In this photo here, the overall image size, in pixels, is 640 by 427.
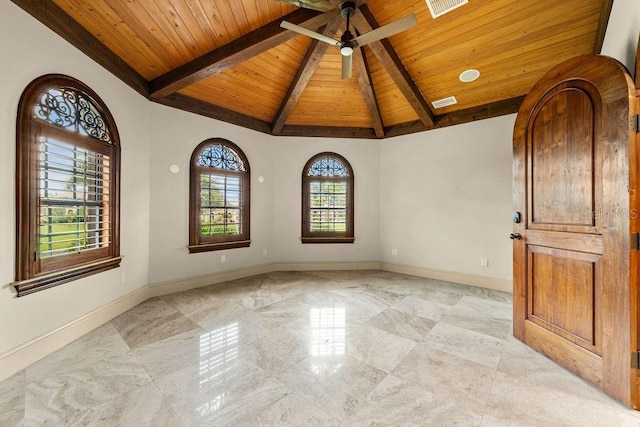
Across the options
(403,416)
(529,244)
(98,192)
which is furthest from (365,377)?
(98,192)

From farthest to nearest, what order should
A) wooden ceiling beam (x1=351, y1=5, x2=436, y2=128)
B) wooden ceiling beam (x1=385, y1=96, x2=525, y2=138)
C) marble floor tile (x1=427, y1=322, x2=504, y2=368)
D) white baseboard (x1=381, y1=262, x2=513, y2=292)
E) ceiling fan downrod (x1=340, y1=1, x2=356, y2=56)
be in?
white baseboard (x1=381, y1=262, x2=513, y2=292)
wooden ceiling beam (x1=385, y1=96, x2=525, y2=138)
wooden ceiling beam (x1=351, y1=5, x2=436, y2=128)
ceiling fan downrod (x1=340, y1=1, x2=356, y2=56)
marble floor tile (x1=427, y1=322, x2=504, y2=368)

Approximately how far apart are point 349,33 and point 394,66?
1.08 meters

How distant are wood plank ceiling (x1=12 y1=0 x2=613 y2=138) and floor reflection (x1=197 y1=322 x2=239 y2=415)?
9.86ft

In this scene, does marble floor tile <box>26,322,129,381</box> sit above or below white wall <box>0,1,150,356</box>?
below

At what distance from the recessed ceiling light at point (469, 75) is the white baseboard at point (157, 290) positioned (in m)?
2.96

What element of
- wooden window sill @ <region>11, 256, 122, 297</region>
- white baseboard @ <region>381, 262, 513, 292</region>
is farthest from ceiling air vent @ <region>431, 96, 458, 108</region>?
wooden window sill @ <region>11, 256, 122, 297</region>

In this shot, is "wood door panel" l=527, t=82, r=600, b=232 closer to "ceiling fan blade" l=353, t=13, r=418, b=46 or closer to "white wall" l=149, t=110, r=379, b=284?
Answer: "ceiling fan blade" l=353, t=13, r=418, b=46

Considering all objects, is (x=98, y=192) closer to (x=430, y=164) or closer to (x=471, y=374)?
(x=471, y=374)

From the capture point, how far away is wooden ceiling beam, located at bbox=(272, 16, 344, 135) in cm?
283

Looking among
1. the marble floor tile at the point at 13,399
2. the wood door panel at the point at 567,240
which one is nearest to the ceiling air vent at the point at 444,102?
the wood door panel at the point at 567,240

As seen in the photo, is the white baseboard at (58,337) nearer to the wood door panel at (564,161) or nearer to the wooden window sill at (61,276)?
the wooden window sill at (61,276)

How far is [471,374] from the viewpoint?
1.84 metres

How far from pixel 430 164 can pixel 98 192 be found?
473cm

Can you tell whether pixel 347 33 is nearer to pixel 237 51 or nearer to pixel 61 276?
pixel 237 51
